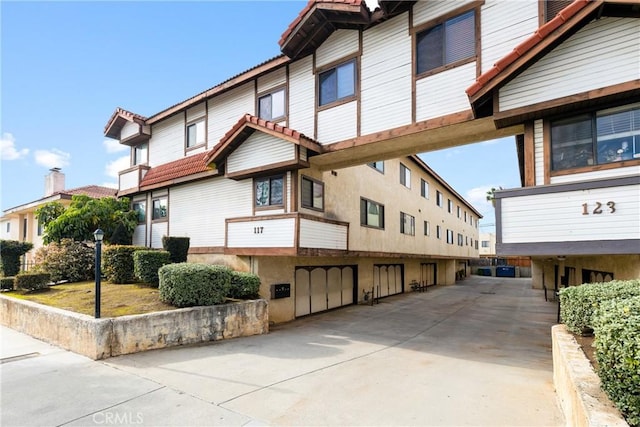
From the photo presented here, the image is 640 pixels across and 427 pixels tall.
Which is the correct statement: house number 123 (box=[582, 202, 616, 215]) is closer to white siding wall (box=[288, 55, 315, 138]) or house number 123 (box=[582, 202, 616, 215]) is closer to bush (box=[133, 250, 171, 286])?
white siding wall (box=[288, 55, 315, 138])

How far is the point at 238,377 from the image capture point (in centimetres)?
710

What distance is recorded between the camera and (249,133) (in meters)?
12.4

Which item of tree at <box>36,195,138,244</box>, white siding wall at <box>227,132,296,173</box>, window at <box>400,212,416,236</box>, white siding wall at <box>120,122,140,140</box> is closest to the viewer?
white siding wall at <box>227,132,296,173</box>

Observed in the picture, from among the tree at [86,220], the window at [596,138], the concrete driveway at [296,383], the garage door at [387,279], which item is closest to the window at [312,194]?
the concrete driveway at [296,383]

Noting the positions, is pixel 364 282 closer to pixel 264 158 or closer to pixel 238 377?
pixel 264 158

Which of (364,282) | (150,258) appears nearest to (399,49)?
(150,258)

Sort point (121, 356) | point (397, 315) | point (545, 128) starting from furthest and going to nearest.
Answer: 1. point (397, 315)
2. point (121, 356)
3. point (545, 128)

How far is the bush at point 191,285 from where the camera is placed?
1019 centimetres

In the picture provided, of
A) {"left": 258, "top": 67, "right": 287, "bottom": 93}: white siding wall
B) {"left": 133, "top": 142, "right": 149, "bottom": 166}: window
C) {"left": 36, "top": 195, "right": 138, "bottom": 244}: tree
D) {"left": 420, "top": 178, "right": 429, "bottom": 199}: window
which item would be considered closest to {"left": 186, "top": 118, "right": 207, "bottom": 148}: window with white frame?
{"left": 133, "top": 142, "right": 149, "bottom": 166}: window

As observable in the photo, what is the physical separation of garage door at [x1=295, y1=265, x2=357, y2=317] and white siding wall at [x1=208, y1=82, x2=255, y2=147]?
22.3 feet

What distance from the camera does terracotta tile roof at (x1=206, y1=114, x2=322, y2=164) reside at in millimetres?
10828

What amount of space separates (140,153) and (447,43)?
→ 1694 centimetres

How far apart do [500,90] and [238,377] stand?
8405 millimetres

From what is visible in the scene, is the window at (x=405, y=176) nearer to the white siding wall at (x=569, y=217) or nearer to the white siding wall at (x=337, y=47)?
the white siding wall at (x=337, y=47)
